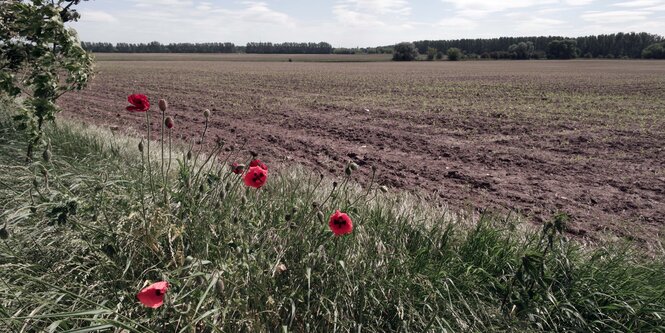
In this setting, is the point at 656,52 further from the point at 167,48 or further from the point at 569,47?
the point at 167,48

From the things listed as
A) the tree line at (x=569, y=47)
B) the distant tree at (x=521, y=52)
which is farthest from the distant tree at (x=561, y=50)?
the distant tree at (x=521, y=52)

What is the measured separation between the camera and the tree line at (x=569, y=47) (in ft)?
321

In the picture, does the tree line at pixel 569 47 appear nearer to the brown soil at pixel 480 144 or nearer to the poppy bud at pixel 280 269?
the brown soil at pixel 480 144

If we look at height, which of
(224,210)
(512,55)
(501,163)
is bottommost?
(501,163)

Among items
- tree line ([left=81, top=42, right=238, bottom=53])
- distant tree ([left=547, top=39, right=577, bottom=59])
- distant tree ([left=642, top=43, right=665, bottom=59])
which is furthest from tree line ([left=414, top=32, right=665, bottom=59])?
tree line ([left=81, top=42, right=238, bottom=53])

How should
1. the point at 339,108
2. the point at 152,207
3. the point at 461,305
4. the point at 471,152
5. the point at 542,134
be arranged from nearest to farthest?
1. the point at 461,305
2. the point at 152,207
3. the point at 471,152
4. the point at 542,134
5. the point at 339,108

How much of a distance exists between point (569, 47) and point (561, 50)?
6.08ft

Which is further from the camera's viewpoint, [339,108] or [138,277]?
[339,108]

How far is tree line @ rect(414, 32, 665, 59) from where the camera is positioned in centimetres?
9788

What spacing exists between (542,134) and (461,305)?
30.5ft

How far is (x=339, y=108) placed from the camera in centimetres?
1510

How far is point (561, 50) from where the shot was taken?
320ft

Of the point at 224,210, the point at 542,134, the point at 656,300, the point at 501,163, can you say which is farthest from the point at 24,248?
the point at 542,134

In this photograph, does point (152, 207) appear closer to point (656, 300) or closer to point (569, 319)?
point (569, 319)
